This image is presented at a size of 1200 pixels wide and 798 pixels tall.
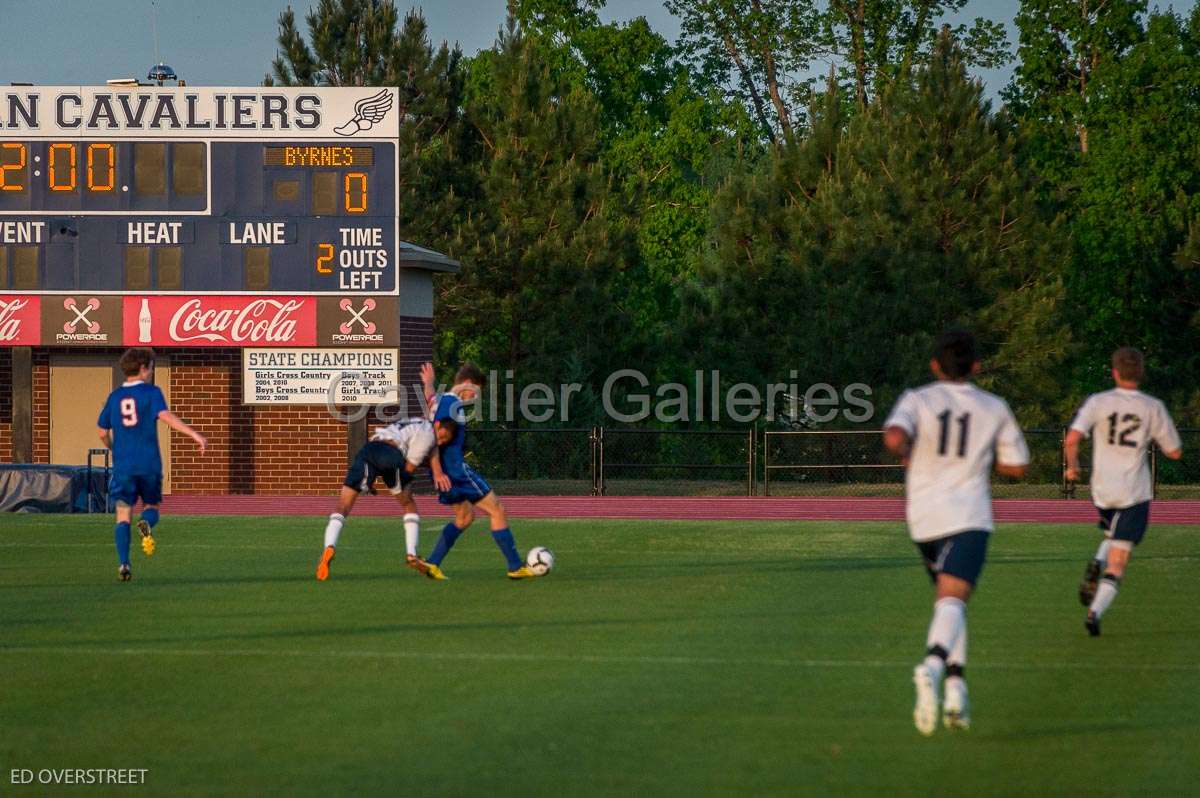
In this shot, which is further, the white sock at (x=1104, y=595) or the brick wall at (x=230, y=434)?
the brick wall at (x=230, y=434)

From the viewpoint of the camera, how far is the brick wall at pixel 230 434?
30359 millimetres

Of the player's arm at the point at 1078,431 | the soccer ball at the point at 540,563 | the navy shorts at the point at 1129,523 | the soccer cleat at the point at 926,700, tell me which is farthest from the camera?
the soccer ball at the point at 540,563

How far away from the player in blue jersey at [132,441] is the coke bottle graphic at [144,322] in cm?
1411

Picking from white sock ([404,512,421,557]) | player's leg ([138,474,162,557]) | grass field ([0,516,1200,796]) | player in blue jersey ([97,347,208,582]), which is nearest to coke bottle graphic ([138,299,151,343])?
grass field ([0,516,1200,796])

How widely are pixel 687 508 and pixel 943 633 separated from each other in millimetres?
18909

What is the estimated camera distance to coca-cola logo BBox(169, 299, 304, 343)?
28625mm

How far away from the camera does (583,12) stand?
59625mm

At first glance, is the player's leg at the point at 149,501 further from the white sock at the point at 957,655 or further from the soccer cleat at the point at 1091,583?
the white sock at the point at 957,655

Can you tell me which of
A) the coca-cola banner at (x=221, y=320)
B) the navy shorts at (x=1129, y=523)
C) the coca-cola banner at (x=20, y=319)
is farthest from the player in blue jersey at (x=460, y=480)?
the coca-cola banner at (x=20, y=319)

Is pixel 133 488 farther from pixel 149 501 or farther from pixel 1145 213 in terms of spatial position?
pixel 1145 213

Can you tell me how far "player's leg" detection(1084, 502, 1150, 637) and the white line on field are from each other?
3.71 ft

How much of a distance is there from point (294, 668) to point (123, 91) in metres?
19.8

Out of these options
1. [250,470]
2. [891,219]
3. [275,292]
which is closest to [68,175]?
[275,292]

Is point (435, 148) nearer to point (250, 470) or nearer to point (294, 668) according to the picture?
point (250, 470)
